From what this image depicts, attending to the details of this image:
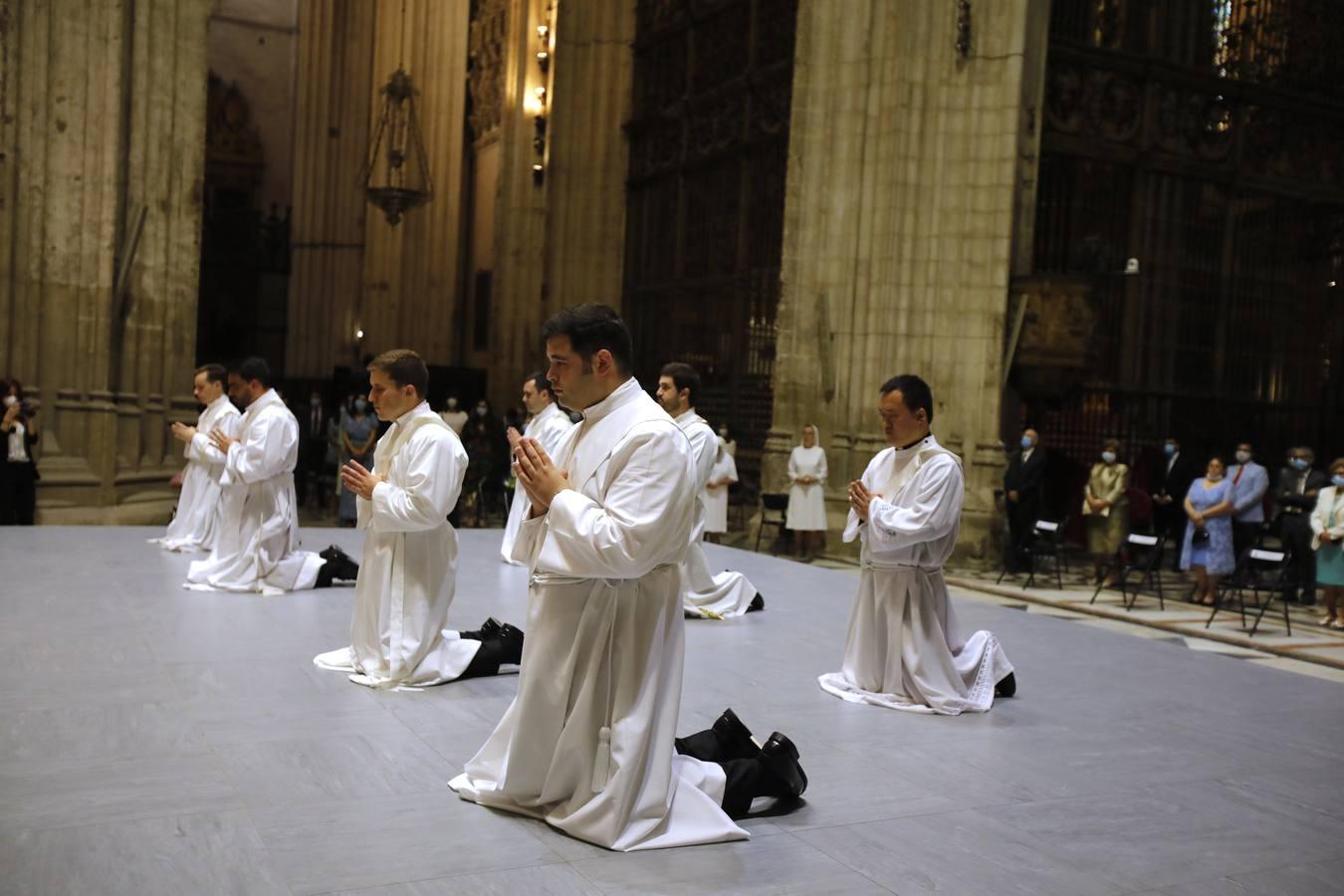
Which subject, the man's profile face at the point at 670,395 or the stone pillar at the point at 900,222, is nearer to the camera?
the man's profile face at the point at 670,395

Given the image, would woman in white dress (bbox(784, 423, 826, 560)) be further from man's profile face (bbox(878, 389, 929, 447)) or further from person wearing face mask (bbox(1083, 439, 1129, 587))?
man's profile face (bbox(878, 389, 929, 447))

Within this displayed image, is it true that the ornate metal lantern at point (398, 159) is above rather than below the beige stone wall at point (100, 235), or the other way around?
above

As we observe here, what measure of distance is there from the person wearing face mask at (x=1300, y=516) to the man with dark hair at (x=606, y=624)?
8.99 m

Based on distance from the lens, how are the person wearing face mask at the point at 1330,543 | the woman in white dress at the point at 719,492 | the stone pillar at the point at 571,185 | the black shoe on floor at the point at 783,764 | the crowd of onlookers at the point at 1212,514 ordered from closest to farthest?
the black shoe on floor at the point at 783,764
the person wearing face mask at the point at 1330,543
the crowd of onlookers at the point at 1212,514
the woman in white dress at the point at 719,492
the stone pillar at the point at 571,185

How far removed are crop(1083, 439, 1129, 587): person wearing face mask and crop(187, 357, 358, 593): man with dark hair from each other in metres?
7.97

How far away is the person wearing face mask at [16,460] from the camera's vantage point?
1197cm

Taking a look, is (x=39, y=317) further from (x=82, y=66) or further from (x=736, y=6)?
(x=736, y=6)

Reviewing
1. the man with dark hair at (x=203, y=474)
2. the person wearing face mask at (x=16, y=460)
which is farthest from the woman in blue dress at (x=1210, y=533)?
the person wearing face mask at (x=16, y=460)

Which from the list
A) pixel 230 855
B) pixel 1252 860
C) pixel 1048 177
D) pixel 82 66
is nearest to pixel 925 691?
pixel 1252 860

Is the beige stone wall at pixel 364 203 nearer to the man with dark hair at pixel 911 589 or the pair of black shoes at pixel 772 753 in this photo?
the man with dark hair at pixel 911 589

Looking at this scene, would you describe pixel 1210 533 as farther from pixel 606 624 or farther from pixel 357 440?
pixel 357 440

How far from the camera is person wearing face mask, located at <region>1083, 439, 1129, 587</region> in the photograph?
12.8 m

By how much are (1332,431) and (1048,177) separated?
636 centimetres

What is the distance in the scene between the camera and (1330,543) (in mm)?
10859
